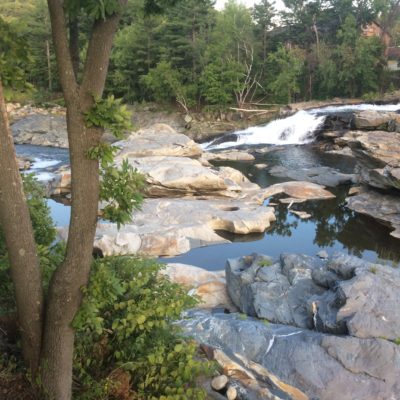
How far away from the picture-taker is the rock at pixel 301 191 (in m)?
18.2

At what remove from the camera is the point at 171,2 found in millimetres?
4172

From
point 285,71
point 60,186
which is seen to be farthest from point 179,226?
point 285,71

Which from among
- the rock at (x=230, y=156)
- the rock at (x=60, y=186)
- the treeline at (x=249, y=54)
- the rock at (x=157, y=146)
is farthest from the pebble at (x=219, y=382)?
the treeline at (x=249, y=54)

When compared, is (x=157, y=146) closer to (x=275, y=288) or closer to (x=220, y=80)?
(x=275, y=288)

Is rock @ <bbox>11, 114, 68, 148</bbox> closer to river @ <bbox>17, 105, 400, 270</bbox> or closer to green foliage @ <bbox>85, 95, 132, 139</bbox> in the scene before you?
river @ <bbox>17, 105, 400, 270</bbox>

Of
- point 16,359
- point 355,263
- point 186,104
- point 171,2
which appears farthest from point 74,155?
point 186,104

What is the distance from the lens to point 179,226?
13.6 meters

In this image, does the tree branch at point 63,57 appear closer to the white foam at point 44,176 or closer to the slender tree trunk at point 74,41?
the slender tree trunk at point 74,41

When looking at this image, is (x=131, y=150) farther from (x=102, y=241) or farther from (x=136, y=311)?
(x=136, y=311)

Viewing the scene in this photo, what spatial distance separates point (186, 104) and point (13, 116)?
15128 millimetres

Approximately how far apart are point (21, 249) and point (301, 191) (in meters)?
15.8

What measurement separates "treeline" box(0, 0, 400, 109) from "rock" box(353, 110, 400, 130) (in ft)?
46.5

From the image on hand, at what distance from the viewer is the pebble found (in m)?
4.88

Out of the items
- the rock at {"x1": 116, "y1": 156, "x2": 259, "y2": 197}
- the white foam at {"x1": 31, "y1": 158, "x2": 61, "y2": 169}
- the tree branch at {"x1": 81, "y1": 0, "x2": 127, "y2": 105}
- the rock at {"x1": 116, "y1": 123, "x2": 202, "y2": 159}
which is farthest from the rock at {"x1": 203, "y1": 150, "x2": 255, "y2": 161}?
the tree branch at {"x1": 81, "y1": 0, "x2": 127, "y2": 105}
